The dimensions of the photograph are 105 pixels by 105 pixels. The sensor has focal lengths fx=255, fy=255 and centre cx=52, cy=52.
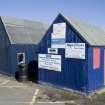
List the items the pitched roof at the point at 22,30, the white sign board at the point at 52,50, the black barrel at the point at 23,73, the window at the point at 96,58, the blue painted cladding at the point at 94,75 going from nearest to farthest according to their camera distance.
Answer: the blue painted cladding at the point at 94,75 → the window at the point at 96,58 → the white sign board at the point at 52,50 → the black barrel at the point at 23,73 → the pitched roof at the point at 22,30

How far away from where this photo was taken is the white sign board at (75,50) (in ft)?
44.8

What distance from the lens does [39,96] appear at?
526 inches

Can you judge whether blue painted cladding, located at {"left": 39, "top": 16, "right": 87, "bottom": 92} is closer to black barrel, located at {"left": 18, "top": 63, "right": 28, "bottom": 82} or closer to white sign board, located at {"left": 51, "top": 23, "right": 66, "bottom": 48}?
white sign board, located at {"left": 51, "top": 23, "right": 66, "bottom": 48}

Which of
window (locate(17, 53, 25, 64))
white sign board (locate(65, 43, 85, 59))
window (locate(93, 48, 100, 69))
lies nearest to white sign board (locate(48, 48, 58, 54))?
white sign board (locate(65, 43, 85, 59))

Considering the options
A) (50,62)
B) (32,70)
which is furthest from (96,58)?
(32,70)

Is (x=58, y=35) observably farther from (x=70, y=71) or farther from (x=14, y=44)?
(x=14, y=44)

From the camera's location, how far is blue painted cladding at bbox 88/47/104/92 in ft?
44.4

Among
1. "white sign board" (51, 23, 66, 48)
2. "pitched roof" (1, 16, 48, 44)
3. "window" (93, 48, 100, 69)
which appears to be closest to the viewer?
"window" (93, 48, 100, 69)

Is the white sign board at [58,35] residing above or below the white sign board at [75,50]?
above

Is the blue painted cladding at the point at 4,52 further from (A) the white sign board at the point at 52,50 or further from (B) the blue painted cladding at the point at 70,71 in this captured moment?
(A) the white sign board at the point at 52,50

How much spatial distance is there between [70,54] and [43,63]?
99.1 inches

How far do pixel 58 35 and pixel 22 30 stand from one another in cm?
732

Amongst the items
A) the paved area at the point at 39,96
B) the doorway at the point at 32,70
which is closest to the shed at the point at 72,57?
the paved area at the point at 39,96

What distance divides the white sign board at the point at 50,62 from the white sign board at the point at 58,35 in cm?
71
